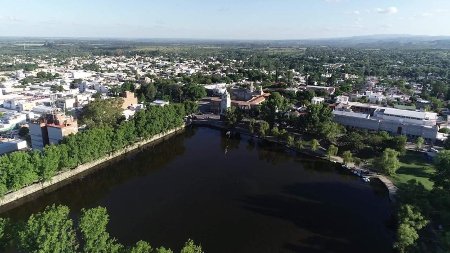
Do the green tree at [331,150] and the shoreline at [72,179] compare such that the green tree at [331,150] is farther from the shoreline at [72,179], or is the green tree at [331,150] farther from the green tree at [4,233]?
the green tree at [4,233]

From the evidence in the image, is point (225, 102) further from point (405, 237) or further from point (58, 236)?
point (58, 236)

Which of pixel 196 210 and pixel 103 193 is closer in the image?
pixel 196 210

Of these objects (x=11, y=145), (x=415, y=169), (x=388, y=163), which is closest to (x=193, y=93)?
(x=11, y=145)

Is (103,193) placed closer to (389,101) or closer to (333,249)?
(333,249)

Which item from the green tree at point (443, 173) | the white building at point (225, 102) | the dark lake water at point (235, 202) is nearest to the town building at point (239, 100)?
the white building at point (225, 102)

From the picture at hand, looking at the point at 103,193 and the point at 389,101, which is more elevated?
the point at 389,101

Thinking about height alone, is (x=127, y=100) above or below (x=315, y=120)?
above

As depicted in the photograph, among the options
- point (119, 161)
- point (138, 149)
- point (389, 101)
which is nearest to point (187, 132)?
point (138, 149)

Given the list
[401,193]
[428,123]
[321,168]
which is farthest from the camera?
[428,123]
